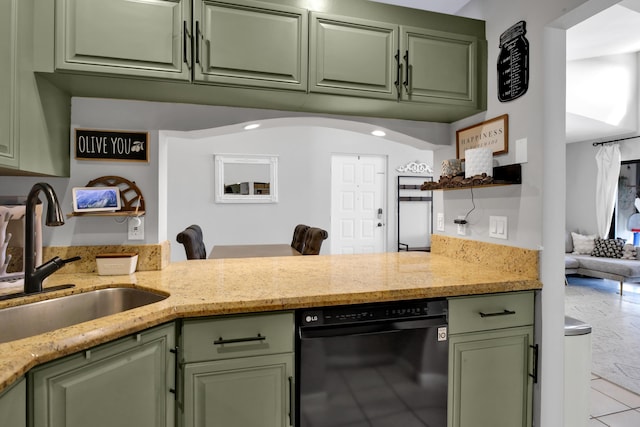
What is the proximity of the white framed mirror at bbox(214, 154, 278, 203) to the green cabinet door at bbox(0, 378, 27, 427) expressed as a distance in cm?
461

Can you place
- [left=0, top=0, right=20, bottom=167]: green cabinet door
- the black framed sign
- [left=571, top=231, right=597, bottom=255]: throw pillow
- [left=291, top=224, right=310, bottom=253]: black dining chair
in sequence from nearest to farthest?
1. [left=0, top=0, right=20, bottom=167]: green cabinet door
2. the black framed sign
3. [left=291, top=224, right=310, bottom=253]: black dining chair
4. [left=571, top=231, right=597, bottom=255]: throw pillow

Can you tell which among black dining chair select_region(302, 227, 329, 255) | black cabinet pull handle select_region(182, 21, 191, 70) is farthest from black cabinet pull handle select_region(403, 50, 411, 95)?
black dining chair select_region(302, 227, 329, 255)

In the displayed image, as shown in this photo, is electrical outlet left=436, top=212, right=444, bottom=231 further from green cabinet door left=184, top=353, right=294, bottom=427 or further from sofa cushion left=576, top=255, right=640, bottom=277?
sofa cushion left=576, top=255, right=640, bottom=277

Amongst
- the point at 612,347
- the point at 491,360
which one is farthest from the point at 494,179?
the point at 612,347

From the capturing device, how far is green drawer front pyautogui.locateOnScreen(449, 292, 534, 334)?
1.53 m

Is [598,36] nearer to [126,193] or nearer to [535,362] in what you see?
[535,362]

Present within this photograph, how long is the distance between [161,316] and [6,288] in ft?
2.62

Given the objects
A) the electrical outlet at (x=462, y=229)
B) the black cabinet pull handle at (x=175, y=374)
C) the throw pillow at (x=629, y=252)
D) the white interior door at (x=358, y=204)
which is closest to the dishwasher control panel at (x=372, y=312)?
the black cabinet pull handle at (x=175, y=374)

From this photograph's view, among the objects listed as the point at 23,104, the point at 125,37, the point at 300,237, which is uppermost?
the point at 125,37

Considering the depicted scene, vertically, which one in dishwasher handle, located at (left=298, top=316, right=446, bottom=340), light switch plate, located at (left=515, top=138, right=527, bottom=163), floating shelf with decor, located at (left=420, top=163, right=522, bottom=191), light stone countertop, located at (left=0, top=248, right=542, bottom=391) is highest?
light switch plate, located at (left=515, top=138, right=527, bottom=163)

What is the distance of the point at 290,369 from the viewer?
4.40ft

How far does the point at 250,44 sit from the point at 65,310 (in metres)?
1.38

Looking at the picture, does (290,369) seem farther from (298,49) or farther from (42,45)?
(42,45)

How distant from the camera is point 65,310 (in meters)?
1.42
